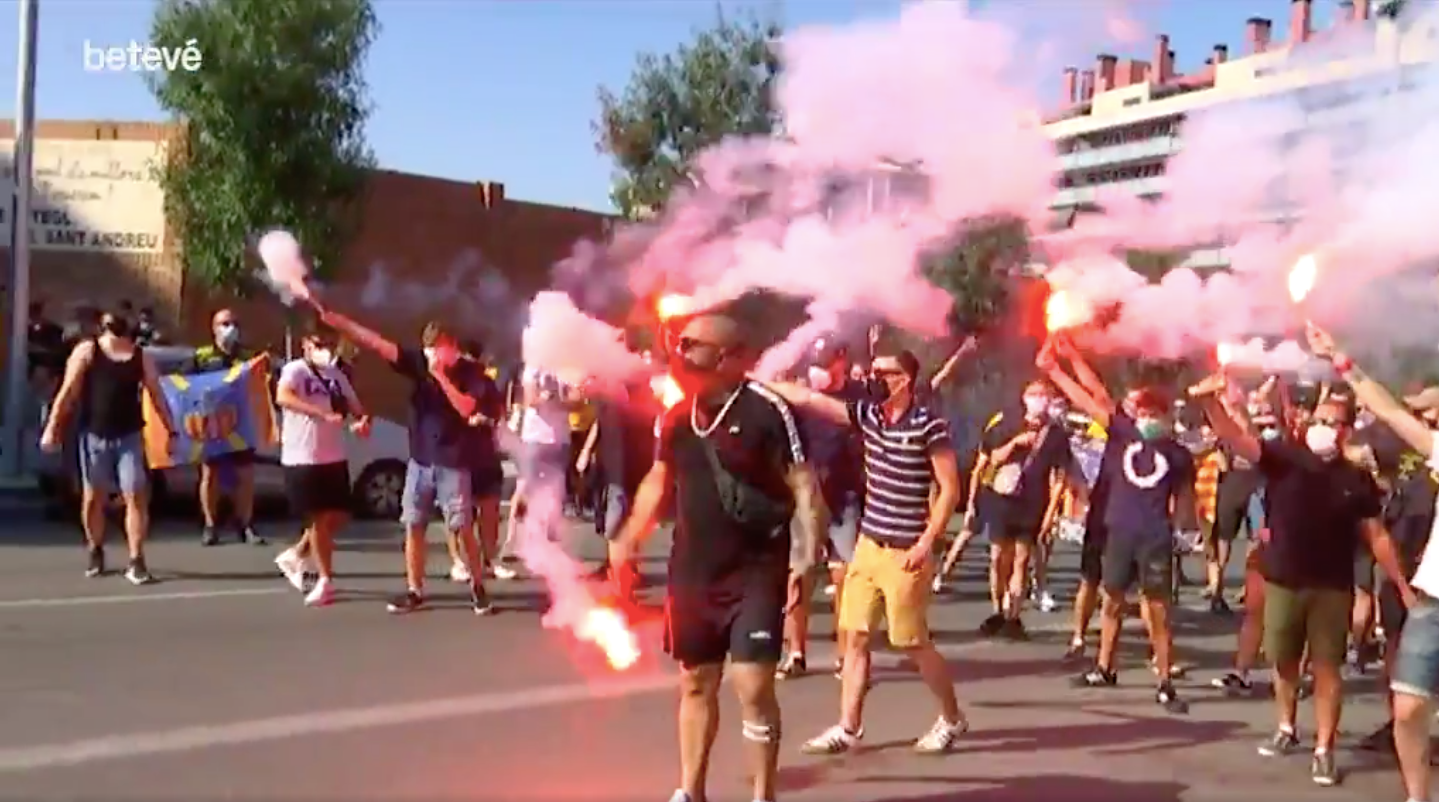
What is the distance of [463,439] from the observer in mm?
10562

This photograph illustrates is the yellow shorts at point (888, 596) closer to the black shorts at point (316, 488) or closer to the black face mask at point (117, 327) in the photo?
the black shorts at point (316, 488)

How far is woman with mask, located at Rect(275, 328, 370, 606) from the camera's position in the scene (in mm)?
10672

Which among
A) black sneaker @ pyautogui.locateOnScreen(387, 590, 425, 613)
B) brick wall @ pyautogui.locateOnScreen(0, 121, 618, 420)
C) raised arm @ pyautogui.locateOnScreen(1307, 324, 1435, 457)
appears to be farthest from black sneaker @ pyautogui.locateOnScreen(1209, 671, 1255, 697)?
brick wall @ pyautogui.locateOnScreen(0, 121, 618, 420)

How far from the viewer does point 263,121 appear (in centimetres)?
2008

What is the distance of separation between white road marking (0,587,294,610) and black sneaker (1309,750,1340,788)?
6779mm

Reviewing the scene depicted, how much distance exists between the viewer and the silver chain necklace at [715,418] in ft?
19.8

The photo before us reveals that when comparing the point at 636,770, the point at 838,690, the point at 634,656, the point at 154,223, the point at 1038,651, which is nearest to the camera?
the point at 636,770

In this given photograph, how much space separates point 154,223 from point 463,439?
14817 mm

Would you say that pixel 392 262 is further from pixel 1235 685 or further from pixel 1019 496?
pixel 1235 685

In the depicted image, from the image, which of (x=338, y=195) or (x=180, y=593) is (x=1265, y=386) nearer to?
(x=180, y=593)

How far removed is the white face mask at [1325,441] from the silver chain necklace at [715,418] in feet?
9.95

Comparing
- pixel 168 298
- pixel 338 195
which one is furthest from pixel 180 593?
pixel 168 298

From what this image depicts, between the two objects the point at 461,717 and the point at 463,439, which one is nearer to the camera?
the point at 461,717

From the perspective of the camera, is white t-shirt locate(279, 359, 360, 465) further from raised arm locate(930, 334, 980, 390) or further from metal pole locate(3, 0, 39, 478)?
metal pole locate(3, 0, 39, 478)
